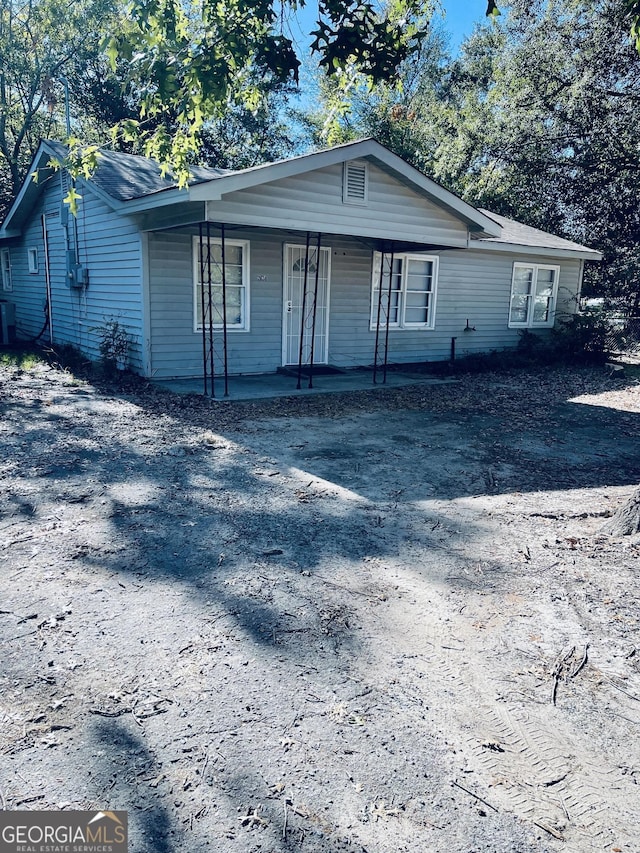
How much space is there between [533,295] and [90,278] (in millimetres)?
10811

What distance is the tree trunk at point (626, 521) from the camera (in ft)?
14.2

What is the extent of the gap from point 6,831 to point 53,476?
3.91 metres

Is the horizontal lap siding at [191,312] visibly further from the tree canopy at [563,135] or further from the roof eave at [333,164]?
the tree canopy at [563,135]

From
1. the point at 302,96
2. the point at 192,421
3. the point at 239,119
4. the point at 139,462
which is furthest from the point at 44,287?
the point at 302,96

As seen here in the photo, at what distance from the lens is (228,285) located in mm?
10961

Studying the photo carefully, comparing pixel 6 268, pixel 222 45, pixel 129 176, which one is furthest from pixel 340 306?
pixel 6 268

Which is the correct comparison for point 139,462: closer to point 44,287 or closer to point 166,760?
point 166,760

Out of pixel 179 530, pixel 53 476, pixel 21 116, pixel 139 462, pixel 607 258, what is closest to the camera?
pixel 179 530

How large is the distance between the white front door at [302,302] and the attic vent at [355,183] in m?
1.94

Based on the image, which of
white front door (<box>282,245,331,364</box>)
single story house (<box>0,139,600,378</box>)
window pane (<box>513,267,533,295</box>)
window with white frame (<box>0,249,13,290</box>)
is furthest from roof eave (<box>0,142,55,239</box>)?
window pane (<box>513,267,533,295</box>)

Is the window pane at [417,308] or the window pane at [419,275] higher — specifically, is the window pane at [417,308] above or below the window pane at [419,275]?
below

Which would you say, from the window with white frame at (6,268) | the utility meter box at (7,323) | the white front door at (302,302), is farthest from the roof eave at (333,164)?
the window with white frame at (6,268)

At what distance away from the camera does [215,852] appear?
184cm

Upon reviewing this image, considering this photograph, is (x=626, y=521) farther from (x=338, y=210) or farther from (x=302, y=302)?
(x=302, y=302)
